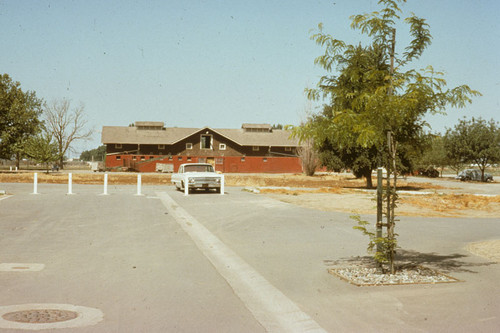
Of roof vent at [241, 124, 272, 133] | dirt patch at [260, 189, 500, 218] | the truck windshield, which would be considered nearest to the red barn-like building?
roof vent at [241, 124, 272, 133]

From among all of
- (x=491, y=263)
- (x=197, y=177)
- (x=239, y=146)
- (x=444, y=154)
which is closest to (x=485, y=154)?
(x=444, y=154)

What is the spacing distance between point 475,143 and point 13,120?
Result: 5319cm

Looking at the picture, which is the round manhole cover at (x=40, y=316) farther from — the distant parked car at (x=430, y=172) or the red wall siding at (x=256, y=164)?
the red wall siding at (x=256, y=164)

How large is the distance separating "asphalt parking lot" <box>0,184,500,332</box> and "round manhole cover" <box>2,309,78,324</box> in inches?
10.9

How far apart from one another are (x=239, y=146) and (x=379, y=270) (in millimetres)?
72429

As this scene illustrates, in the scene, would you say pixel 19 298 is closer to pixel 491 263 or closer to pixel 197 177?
pixel 491 263

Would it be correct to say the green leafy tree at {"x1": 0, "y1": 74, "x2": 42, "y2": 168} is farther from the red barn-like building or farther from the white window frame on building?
the white window frame on building

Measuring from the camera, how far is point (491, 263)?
817cm

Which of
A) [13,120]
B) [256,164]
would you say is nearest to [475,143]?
[256,164]

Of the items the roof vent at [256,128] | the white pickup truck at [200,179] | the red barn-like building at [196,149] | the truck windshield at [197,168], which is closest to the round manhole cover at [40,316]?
the white pickup truck at [200,179]

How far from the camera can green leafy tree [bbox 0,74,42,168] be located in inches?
2283

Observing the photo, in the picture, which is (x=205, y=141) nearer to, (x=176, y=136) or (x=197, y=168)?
(x=176, y=136)

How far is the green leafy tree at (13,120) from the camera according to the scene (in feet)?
190

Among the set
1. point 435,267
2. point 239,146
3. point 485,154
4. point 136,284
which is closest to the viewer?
point 136,284
